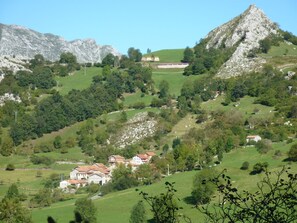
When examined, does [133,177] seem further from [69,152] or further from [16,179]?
[69,152]

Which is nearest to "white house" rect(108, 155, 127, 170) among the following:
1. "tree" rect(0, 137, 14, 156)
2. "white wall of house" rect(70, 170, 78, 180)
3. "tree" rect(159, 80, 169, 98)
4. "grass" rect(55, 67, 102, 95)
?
"white wall of house" rect(70, 170, 78, 180)

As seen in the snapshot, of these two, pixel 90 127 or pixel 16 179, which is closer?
pixel 16 179

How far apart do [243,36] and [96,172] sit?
8018cm

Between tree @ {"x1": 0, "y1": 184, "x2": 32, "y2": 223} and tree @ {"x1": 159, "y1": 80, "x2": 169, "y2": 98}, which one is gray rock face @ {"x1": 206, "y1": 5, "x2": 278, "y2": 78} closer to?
tree @ {"x1": 159, "y1": 80, "x2": 169, "y2": 98}

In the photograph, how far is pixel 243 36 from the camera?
152500 mm

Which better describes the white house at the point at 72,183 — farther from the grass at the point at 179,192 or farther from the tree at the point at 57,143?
the tree at the point at 57,143

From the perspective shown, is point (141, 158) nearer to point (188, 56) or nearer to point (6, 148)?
point (6, 148)

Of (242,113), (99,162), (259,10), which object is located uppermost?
(259,10)

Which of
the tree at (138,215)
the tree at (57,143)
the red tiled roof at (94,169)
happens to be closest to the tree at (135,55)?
the tree at (57,143)

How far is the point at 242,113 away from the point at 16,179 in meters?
46.7

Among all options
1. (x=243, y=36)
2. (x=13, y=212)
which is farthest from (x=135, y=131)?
(x=13, y=212)

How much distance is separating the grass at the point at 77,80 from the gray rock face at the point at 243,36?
3597 cm

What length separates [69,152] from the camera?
104188mm

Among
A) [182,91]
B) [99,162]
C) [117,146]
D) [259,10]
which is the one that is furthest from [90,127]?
[259,10]
